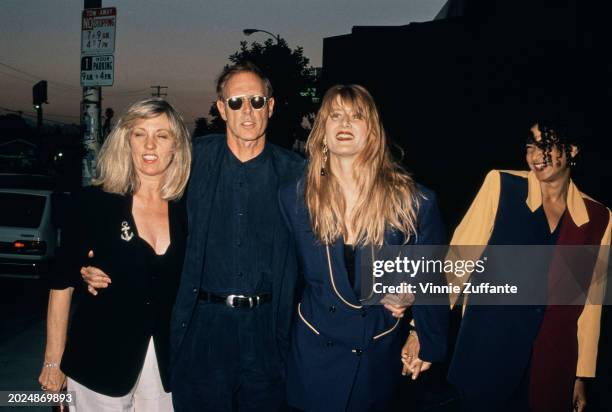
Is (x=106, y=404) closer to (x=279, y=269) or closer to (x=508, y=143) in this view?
(x=279, y=269)

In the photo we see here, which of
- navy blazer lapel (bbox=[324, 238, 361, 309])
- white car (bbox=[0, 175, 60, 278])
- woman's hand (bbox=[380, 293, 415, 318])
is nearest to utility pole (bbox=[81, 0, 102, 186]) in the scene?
white car (bbox=[0, 175, 60, 278])

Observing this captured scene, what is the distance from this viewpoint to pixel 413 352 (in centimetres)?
268

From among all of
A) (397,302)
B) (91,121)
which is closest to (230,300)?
(397,302)

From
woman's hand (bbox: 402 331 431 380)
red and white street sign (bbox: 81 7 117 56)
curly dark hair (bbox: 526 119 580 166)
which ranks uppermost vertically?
red and white street sign (bbox: 81 7 117 56)

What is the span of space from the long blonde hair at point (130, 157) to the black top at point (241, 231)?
260 mm

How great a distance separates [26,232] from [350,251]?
6920 millimetres

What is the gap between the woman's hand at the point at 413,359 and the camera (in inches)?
105

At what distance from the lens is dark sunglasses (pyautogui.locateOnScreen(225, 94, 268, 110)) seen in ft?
10.6

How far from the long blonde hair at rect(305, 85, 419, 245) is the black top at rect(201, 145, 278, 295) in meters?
0.36

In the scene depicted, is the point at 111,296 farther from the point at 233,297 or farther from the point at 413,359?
the point at 413,359

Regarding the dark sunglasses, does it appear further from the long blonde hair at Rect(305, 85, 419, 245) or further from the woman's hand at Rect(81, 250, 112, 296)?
the woman's hand at Rect(81, 250, 112, 296)

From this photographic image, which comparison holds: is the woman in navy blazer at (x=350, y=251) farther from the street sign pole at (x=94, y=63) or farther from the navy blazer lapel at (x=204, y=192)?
the street sign pole at (x=94, y=63)

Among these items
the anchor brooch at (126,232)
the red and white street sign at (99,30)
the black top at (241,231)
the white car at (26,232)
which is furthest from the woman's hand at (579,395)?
the white car at (26,232)

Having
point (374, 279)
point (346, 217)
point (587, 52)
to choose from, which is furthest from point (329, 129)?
point (587, 52)
